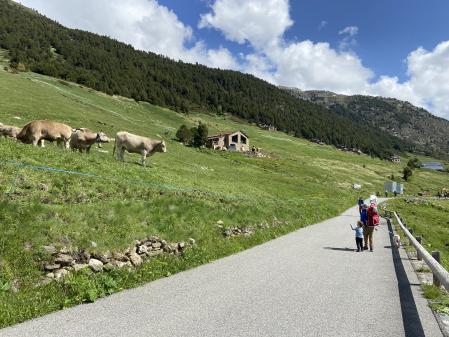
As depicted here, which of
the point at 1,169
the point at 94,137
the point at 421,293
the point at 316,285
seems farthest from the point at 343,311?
the point at 94,137

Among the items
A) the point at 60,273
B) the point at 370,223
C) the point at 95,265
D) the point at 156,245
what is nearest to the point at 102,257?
the point at 95,265

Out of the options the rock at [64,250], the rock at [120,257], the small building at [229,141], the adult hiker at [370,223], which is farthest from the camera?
the small building at [229,141]

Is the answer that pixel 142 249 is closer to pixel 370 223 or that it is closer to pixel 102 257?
pixel 102 257

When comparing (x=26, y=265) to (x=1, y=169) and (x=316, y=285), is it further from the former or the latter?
(x=316, y=285)

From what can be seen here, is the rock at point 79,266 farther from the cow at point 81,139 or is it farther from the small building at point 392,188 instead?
the small building at point 392,188

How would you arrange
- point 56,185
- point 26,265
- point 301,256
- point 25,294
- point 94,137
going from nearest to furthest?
point 25,294 < point 26,265 < point 56,185 < point 301,256 < point 94,137

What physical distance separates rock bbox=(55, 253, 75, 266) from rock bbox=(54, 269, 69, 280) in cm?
23

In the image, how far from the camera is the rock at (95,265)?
1183 centimetres

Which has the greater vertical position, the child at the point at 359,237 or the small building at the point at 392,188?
the child at the point at 359,237

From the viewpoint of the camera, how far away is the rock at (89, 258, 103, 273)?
1183cm

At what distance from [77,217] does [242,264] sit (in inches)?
240

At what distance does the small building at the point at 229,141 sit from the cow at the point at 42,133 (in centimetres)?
9012

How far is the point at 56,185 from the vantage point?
50.2 ft

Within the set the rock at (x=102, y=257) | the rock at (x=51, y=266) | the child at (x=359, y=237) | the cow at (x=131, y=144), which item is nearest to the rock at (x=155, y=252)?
the rock at (x=102, y=257)
